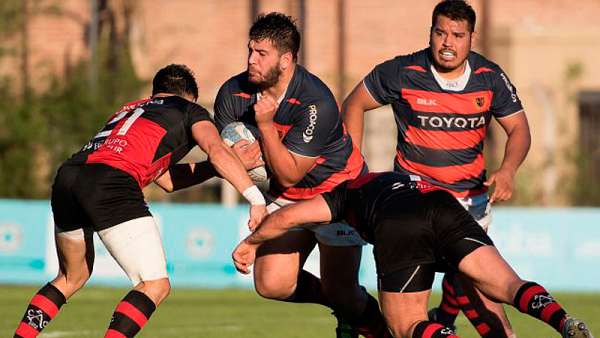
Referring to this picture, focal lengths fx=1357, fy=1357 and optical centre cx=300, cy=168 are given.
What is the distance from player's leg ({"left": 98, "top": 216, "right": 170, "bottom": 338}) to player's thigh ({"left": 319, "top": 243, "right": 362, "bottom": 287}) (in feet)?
5.08

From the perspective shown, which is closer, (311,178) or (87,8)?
(311,178)

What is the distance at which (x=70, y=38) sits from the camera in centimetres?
2772

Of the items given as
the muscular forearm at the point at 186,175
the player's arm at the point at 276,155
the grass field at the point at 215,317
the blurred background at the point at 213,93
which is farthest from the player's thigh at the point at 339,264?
the blurred background at the point at 213,93

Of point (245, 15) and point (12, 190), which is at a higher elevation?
point (245, 15)

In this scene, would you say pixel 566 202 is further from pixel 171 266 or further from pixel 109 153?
pixel 109 153

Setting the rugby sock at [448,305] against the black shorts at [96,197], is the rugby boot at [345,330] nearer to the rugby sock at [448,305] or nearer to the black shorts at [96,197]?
the rugby sock at [448,305]

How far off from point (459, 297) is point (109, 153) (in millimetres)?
2746

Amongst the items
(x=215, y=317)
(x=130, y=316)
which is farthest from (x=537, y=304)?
(x=215, y=317)

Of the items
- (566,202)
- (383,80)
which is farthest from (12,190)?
(383,80)

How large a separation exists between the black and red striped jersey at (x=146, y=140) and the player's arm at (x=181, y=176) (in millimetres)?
662

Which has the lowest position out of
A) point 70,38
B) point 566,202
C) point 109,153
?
point 566,202

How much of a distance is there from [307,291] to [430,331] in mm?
2159

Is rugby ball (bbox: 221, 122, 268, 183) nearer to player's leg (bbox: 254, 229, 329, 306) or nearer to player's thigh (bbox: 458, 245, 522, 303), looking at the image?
player's leg (bbox: 254, 229, 329, 306)

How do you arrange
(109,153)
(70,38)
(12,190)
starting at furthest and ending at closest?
1. (70,38)
2. (12,190)
3. (109,153)
